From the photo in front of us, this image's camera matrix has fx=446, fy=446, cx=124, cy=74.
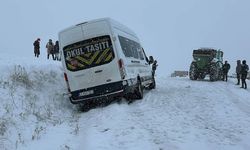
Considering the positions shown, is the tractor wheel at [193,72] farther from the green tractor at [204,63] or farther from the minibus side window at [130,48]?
the minibus side window at [130,48]

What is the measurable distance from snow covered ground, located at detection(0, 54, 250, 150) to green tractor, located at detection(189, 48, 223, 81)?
1562 centimetres

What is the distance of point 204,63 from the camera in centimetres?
3319

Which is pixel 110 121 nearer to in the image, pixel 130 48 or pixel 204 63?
pixel 130 48

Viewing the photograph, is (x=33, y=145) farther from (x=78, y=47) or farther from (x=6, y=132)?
(x=78, y=47)

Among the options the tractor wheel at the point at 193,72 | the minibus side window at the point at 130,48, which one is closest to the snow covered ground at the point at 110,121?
the minibus side window at the point at 130,48

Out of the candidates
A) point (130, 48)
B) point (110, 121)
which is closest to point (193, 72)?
point (130, 48)

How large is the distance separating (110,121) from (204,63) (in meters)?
22.4

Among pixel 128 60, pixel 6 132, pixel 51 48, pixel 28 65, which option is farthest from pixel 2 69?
pixel 51 48

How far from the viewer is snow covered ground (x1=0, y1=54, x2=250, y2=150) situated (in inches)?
361

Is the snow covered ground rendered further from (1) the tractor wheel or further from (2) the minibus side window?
(1) the tractor wheel

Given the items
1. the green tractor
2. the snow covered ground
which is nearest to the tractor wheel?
the green tractor

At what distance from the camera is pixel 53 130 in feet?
36.1

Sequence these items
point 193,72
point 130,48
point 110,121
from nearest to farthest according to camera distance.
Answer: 1. point 110,121
2. point 130,48
3. point 193,72

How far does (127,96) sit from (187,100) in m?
2.41
